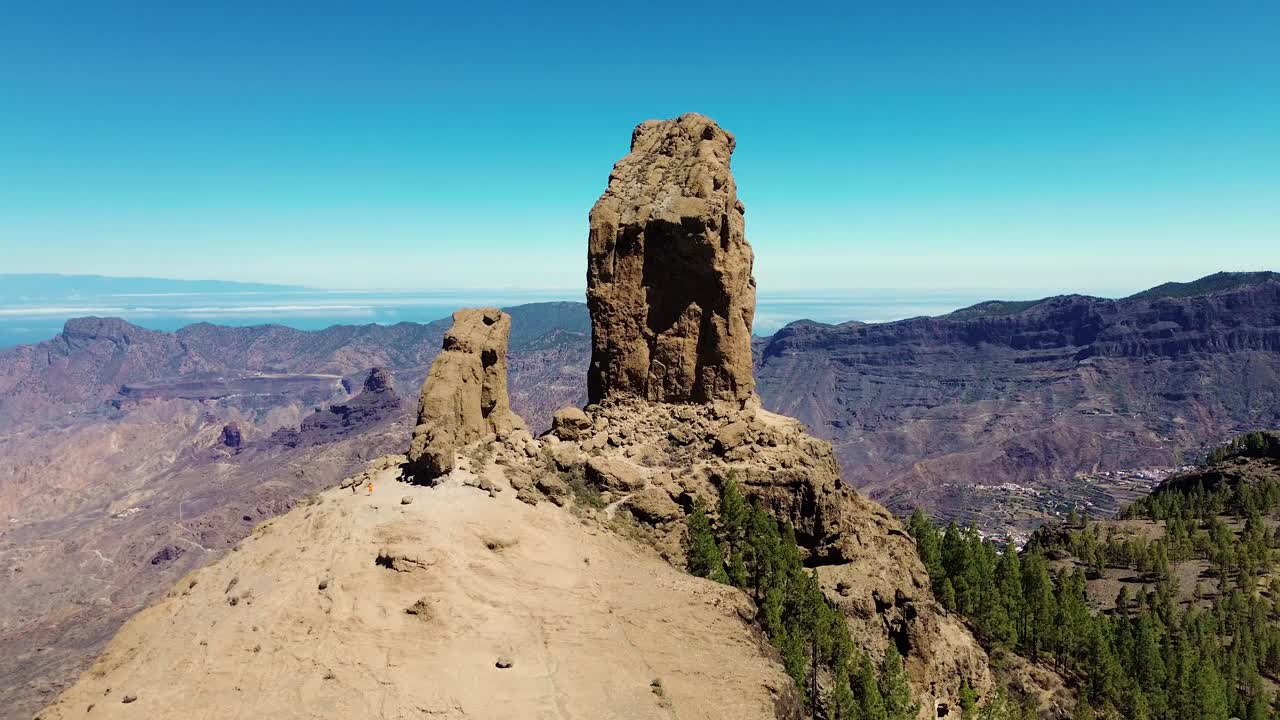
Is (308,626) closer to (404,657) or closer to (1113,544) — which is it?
(404,657)

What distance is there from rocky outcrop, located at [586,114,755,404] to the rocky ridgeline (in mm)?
116

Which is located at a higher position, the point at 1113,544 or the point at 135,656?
the point at 135,656

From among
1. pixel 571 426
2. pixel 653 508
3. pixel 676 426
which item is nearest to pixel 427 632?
pixel 653 508

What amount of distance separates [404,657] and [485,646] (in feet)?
11.5

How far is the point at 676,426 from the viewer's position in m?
58.8

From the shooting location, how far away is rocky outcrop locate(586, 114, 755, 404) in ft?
195

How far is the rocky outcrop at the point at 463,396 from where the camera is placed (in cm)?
4675

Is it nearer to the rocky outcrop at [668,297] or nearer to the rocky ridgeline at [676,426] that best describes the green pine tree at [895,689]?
the rocky ridgeline at [676,426]

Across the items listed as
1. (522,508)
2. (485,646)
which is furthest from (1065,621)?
(485,646)

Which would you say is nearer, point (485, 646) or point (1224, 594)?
point (485, 646)

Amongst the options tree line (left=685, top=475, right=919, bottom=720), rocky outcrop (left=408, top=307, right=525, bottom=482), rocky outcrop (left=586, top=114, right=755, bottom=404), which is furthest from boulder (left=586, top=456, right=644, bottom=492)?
rocky outcrop (left=586, top=114, right=755, bottom=404)

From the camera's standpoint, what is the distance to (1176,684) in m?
77.4

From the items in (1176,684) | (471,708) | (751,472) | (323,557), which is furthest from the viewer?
(1176,684)

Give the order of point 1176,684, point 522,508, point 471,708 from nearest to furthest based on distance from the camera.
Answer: point 471,708 → point 522,508 → point 1176,684
